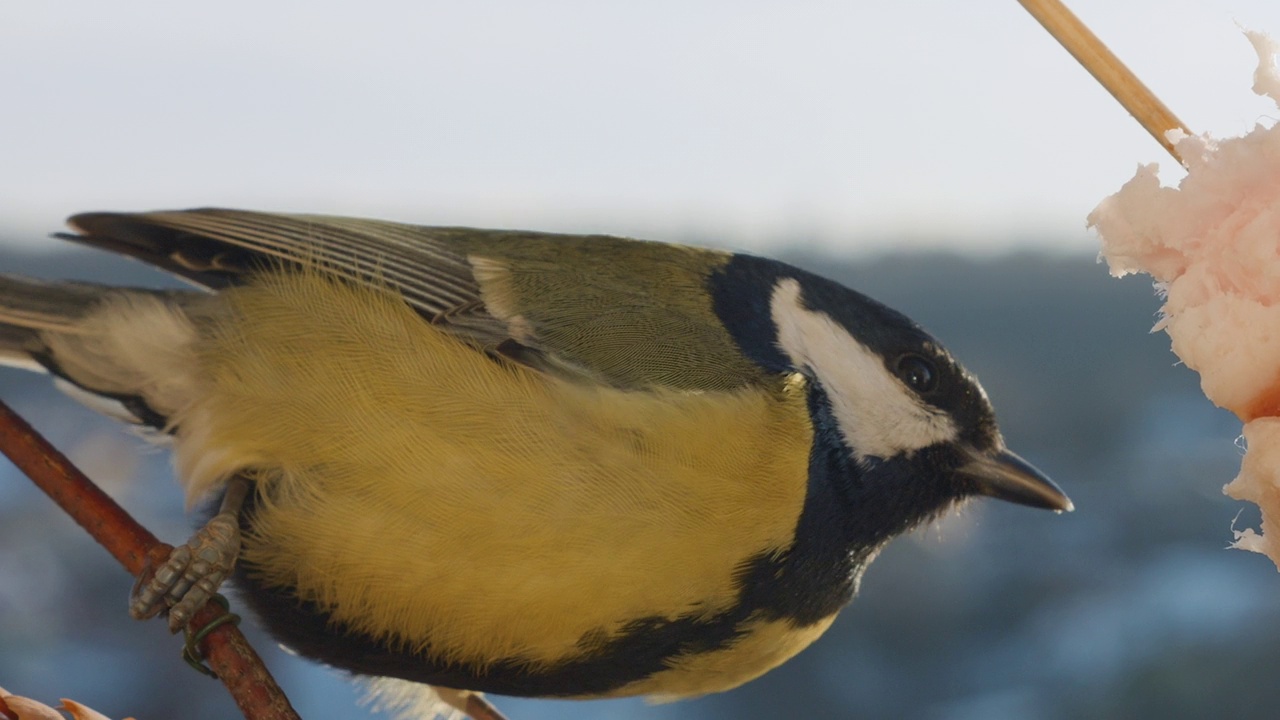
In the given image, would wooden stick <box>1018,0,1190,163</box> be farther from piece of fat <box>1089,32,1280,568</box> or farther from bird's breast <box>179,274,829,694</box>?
bird's breast <box>179,274,829,694</box>

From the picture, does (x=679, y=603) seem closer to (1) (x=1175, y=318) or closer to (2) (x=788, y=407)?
(2) (x=788, y=407)

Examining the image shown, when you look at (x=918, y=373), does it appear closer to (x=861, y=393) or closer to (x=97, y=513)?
(x=861, y=393)

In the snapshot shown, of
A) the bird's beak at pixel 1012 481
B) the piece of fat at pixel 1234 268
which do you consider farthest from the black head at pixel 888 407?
the piece of fat at pixel 1234 268

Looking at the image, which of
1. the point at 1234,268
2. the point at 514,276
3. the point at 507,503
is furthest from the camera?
the point at 514,276

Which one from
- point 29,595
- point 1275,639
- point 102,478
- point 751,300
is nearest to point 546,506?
point 751,300

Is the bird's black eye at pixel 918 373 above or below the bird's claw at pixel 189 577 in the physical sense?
above

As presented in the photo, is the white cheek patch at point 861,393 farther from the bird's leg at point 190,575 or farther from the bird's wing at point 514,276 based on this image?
the bird's leg at point 190,575

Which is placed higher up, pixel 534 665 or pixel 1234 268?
pixel 1234 268

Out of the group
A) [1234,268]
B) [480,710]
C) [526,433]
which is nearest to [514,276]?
[526,433]
